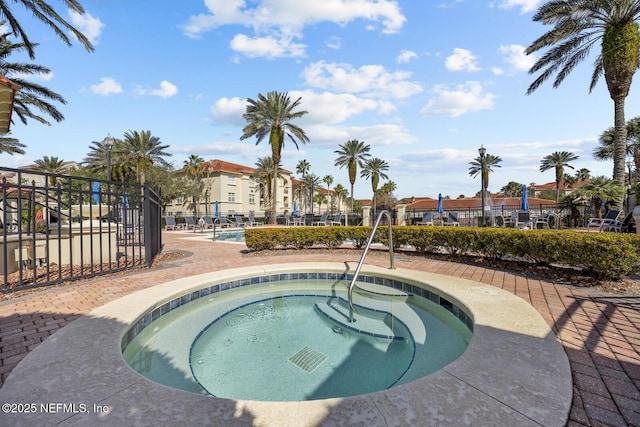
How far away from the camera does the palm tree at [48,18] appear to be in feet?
32.2

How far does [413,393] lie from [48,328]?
396 cm

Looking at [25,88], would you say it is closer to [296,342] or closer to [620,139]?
[296,342]

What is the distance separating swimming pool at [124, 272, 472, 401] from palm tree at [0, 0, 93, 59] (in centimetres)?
1169

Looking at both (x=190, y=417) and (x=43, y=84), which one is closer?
(x=190, y=417)

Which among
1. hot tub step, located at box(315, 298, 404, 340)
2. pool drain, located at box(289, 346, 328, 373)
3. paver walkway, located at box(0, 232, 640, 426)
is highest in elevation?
paver walkway, located at box(0, 232, 640, 426)

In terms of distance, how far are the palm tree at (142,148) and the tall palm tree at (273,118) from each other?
14.1 metres

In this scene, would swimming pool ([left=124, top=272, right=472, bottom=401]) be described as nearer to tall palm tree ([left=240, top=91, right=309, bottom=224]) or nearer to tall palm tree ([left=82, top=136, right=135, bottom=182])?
tall palm tree ([left=240, top=91, right=309, bottom=224])

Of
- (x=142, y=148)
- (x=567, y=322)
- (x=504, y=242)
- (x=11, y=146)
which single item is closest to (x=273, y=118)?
(x=142, y=148)

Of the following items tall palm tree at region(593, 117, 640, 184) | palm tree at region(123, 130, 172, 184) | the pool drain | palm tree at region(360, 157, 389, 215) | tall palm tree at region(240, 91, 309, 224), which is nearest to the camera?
the pool drain

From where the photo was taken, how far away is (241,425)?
1656 millimetres

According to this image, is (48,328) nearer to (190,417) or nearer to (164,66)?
(190,417)

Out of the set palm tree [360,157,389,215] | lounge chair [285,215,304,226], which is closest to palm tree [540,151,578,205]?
palm tree [360,157,389,215]

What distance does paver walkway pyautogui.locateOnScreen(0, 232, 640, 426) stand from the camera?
6.31ft

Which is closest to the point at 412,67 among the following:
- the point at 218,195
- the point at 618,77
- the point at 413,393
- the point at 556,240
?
the point at 556,240
